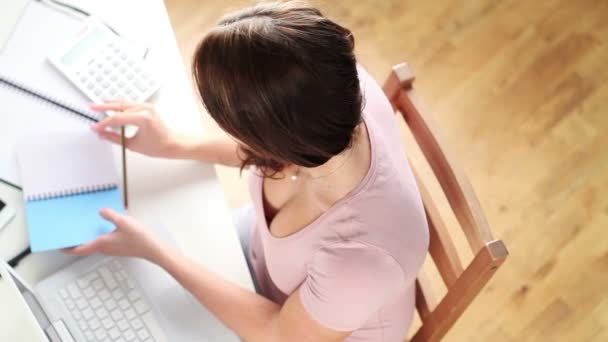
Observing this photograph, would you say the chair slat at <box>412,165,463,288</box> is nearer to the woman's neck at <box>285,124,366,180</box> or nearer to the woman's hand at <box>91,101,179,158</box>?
the woman's neck at <box>285,124,366,180</box>

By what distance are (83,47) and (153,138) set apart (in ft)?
0.76

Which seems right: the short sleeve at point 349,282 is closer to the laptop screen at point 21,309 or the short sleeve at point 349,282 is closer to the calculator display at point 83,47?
the laptop screen at point 21,309

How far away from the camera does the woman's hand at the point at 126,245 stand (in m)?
0.89

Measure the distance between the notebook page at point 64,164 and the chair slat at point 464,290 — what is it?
58 cm

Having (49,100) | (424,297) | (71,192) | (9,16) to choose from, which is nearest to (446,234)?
(424,297)

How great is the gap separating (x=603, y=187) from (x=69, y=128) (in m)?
1.57

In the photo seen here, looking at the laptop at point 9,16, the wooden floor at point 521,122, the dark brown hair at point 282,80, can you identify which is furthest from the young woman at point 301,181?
the wooden floor at point 521,122

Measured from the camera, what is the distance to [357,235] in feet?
2.59

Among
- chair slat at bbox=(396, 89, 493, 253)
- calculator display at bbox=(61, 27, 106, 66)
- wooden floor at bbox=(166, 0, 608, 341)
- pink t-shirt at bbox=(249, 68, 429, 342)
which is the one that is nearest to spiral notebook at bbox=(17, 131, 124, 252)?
calculator display at bbox=(61, 27, 106, 66)

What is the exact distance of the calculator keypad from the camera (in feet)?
3.34

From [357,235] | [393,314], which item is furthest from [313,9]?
[393,314]

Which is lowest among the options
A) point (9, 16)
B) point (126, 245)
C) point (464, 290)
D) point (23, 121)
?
→ point (464, 290)

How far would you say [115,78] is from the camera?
102 cm

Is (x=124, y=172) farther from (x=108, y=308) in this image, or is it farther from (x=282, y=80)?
(x=282, y=80)
